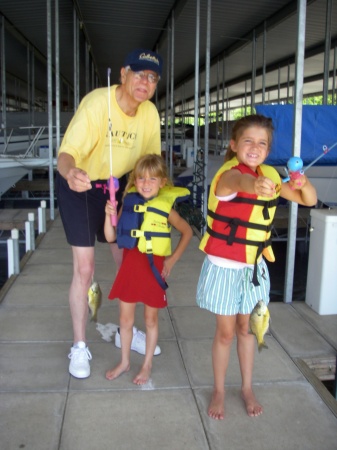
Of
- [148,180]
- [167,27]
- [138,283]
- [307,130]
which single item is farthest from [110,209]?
[167,27]

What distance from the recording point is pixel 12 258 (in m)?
5.38

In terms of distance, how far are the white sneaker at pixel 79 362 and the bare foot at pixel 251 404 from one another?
1.04 m

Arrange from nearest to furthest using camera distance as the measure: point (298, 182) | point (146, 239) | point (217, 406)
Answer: point (298, 182) < point (217, 406) < point (146, 239)

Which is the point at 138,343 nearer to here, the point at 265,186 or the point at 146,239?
the point at 146,239

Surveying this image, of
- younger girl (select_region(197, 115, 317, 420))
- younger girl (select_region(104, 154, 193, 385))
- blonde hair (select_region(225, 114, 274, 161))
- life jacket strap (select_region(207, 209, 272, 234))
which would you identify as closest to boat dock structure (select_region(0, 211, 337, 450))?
younger girl (select_region(197, 115, 317, 420))

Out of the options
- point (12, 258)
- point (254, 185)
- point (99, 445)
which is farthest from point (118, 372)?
point (12, 258)

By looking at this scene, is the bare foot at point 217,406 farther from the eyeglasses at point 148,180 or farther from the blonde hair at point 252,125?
the blonde hair at point 252,125

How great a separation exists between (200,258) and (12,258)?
237 centimetres

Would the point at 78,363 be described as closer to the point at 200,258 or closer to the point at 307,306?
the point at 307,306

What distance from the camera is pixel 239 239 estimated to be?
2648 millimetres

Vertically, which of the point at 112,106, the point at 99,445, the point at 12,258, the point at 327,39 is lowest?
the point at 99,445

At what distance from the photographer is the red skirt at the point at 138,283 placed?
3023 mm

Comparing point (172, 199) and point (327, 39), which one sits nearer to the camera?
point (172, 199)

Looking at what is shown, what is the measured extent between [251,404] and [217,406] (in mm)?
204
